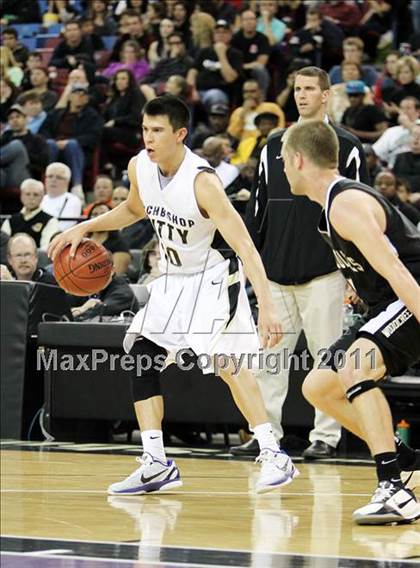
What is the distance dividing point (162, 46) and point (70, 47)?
1.57 meters

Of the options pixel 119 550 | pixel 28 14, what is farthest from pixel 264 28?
pixel 119 550

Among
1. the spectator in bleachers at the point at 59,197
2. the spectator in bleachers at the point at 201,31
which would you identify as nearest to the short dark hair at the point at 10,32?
the spectator in bleachers at the point at 201,31

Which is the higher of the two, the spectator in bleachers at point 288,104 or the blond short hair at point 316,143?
the spectator in bleachers at point 288,104

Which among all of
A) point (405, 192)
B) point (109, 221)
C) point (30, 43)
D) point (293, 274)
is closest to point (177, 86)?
point (405, 192)

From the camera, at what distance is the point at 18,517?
550 centimetres

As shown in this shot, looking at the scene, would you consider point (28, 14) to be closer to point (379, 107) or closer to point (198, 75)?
point (198, 75)

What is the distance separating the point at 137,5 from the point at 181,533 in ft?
46.0

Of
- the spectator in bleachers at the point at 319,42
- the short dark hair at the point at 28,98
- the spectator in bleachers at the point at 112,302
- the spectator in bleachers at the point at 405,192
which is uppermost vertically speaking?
the spectator in bleachers at the point at 319,42

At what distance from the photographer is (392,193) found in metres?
10.9

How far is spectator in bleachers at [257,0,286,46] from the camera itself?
629 inches

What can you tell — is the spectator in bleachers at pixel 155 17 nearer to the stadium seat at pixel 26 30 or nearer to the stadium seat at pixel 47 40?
the stadium seat at pixel 47 40

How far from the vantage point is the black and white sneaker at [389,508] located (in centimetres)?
538

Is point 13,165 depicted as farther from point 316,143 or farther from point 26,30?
point 316,143

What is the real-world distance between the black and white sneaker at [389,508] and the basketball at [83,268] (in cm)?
213
